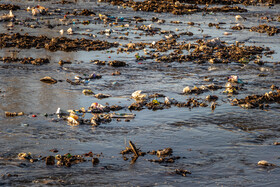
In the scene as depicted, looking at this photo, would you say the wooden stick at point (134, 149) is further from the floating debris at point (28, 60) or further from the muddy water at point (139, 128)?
the floating debris at point (28, 60)

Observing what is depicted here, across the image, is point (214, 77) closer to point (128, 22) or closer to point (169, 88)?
point (169, 88)

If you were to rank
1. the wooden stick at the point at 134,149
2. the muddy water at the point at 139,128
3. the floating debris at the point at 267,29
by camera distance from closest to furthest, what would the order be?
the muddy water at the point at 139,128, the wooden stick at the point at 134,149, the floating debris at the point at 267,29

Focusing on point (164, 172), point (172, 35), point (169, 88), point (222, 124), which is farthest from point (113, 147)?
point (172, 35)

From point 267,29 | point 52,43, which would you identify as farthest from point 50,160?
point 267,29

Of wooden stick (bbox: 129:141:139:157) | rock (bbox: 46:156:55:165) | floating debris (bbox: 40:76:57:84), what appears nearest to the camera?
rock (bbox: 46:156:55:165)

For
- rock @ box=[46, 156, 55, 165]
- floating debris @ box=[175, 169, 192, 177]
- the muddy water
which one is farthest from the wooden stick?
rock @ box=[46, 156, 55, 165]

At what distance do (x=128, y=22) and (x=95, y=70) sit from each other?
655 cm

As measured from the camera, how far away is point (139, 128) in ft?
22.4

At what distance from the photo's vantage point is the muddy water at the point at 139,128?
5.32 m

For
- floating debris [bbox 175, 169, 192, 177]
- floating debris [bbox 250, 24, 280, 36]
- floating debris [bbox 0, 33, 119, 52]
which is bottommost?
floating debris [bbox 175, 169, 192, 177]

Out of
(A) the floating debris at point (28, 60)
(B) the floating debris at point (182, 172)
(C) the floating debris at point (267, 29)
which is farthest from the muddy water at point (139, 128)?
(C) the floating debris at point (267, 29)

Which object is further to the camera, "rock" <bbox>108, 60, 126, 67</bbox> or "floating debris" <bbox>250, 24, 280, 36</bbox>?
"floating debris" <bbox>250, 24, 280, 36</bbox>

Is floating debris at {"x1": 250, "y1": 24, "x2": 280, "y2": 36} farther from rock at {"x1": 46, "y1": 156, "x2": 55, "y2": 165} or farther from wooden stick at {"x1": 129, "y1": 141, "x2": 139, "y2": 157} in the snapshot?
rock at {"x1": 46, "y1": 156, "x2": 55, "y2": 165}

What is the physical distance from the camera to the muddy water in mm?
5316
